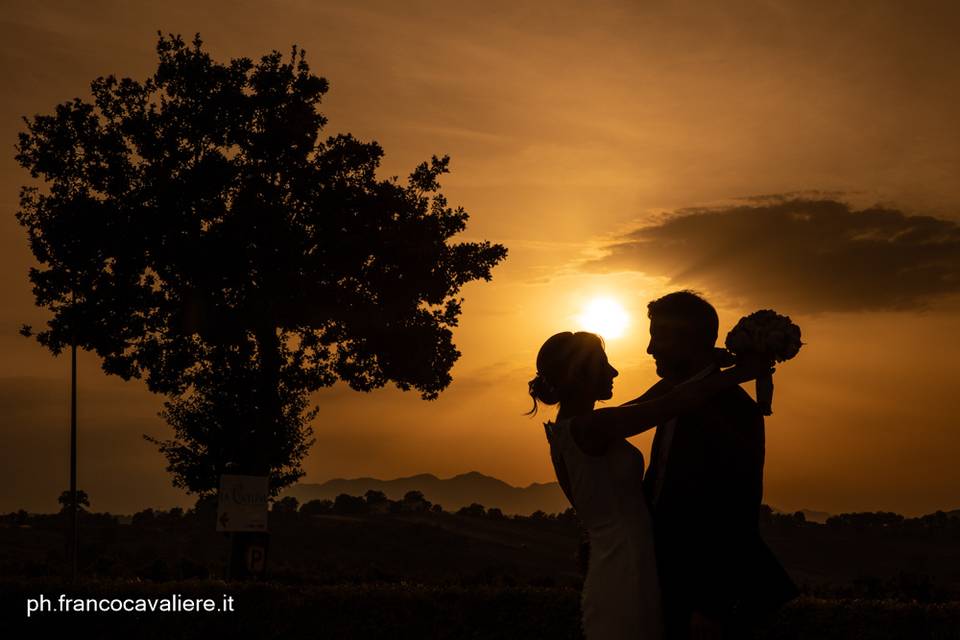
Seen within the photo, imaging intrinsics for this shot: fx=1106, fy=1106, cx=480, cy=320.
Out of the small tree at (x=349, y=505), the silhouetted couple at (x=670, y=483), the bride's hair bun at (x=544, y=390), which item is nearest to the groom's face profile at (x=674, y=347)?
the silhouetted couple at (x=670, y=483)

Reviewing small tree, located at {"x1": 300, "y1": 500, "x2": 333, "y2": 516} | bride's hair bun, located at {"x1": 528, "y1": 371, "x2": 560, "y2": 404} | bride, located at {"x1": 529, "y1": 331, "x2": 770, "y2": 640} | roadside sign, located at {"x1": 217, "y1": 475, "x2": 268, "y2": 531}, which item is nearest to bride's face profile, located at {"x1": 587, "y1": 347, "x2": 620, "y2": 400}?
bride, located at {"x1": 529, "y1": 331, "x2": 770, "y2": 640}

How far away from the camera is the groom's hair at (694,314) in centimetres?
571

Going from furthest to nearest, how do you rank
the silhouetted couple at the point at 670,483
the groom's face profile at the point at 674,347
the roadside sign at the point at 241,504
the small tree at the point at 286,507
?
the small tree at the point at 286,507 → the roadside sign at the point at 241,504 → the groom's face profile at the point at 674,347 → the silhouetted couple at the point at 670,483

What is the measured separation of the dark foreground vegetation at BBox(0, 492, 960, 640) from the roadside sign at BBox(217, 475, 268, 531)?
1337mm

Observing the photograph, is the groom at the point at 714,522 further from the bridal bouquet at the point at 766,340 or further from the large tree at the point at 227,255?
the large tree at the point at 227,255

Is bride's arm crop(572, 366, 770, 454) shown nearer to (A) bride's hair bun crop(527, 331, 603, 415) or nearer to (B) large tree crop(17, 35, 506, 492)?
(A) bride's hair bun crop(527, 331, 603, 415)

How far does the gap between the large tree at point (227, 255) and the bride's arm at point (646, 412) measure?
23171 millimetres

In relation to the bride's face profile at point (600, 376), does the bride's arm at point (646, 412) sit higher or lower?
lower

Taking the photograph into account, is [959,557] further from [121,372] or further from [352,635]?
[352,635]

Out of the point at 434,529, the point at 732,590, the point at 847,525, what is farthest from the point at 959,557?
the point at 732,590

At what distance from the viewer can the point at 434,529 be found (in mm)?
69312

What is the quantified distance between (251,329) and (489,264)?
265 inches

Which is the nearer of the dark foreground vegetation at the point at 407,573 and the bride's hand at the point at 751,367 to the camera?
the bride's hand at the point at 751,367

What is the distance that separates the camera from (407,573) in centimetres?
2470
